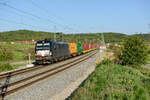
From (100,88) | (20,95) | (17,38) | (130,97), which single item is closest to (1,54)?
(20,95)

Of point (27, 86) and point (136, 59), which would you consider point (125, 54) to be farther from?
point (27, 86)

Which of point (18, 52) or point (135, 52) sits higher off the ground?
point (135, 52)

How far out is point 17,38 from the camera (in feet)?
302

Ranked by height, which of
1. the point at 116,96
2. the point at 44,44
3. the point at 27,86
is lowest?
the point at 27,86

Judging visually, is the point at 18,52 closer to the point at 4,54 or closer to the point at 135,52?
the point at 4,54

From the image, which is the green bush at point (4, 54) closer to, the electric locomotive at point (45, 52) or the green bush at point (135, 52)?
the electric locomotive at point (45, 52)

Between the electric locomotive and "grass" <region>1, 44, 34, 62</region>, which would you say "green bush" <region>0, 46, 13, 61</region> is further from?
the electric locomotive

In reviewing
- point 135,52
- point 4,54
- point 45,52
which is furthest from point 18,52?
point 135,52

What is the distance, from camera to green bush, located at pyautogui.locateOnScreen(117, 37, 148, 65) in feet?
61.0

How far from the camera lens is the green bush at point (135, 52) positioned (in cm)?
1859

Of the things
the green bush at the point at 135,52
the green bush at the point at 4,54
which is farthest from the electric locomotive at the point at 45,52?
the green bush at the point at 135,52

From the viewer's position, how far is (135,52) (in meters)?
18.6

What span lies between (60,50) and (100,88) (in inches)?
660

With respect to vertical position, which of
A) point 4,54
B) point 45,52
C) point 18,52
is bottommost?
point 18,52
